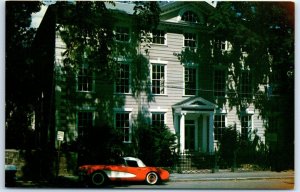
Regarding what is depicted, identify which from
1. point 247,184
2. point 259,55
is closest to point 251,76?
point 259,55

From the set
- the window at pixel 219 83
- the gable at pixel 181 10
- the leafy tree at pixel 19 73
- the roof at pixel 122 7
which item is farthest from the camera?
the window at pixel 219 83

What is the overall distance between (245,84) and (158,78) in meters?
1.72

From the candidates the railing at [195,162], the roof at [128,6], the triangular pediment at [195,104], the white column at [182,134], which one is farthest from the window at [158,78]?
the railing at [195,162]

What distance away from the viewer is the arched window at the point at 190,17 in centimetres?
998

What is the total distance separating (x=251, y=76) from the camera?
10.4 metres

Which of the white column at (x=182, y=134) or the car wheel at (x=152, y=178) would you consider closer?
the car wheel at (x=152, y=178)

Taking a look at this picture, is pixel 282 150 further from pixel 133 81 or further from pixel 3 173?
pixel 3 173

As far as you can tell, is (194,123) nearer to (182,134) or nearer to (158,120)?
(182,134)

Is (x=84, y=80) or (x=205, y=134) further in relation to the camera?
(x=205, y=134)

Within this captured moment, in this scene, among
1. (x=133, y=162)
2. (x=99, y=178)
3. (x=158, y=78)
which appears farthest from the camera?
(x=158, y=78)

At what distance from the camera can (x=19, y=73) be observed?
32.6 feet

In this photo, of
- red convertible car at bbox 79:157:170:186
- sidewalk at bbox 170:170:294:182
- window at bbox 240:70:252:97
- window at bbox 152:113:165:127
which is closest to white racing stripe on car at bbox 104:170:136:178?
red convertible car at bbox 79:157:170:186

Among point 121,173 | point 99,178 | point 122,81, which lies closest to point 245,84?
point 122,81

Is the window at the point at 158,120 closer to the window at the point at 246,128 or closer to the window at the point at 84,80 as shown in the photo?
the window at the point at 84,80
